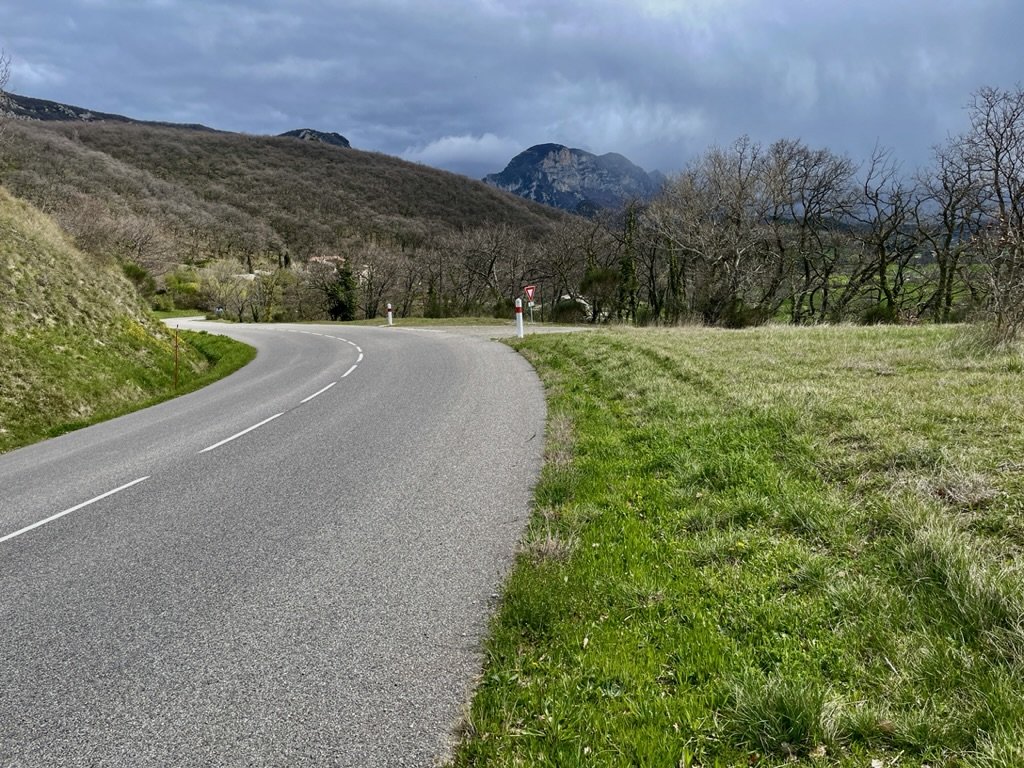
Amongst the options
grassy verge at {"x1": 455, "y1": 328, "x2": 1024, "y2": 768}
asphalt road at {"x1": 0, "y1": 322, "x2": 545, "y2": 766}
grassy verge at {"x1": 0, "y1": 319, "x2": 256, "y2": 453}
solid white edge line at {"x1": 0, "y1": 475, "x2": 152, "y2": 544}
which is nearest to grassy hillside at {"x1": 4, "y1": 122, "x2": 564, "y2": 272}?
grassy verge at {"x1": 0, "y1": 319, "x2": 256, "y2": 453}

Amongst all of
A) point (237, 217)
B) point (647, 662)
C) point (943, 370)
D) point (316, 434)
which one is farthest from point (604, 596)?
point (237, 217)

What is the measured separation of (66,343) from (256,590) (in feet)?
49.7

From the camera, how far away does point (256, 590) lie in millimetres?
3951

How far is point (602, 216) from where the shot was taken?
2384 inches

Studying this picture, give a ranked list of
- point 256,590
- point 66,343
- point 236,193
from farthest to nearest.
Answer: point 236,193, point 66,343, point 256,590

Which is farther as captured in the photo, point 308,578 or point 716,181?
point 716,181

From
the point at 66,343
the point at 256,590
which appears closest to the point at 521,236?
the point at 66,343

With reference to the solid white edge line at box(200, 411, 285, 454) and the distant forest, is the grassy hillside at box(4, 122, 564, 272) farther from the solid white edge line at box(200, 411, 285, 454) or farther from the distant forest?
the solid white edge line at box(200, 411, 285, 454)

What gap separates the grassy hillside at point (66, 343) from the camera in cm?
1223

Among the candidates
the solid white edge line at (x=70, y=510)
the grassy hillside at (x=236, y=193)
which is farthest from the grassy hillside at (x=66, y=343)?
the grassy hillside at (x=236, y=193)

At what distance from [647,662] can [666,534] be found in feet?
5.11

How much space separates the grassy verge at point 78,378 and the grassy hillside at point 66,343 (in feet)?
0.08

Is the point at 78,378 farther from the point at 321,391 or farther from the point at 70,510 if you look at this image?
the point at 70,510

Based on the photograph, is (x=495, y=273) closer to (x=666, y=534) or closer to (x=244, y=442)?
(x=244, y=442)
